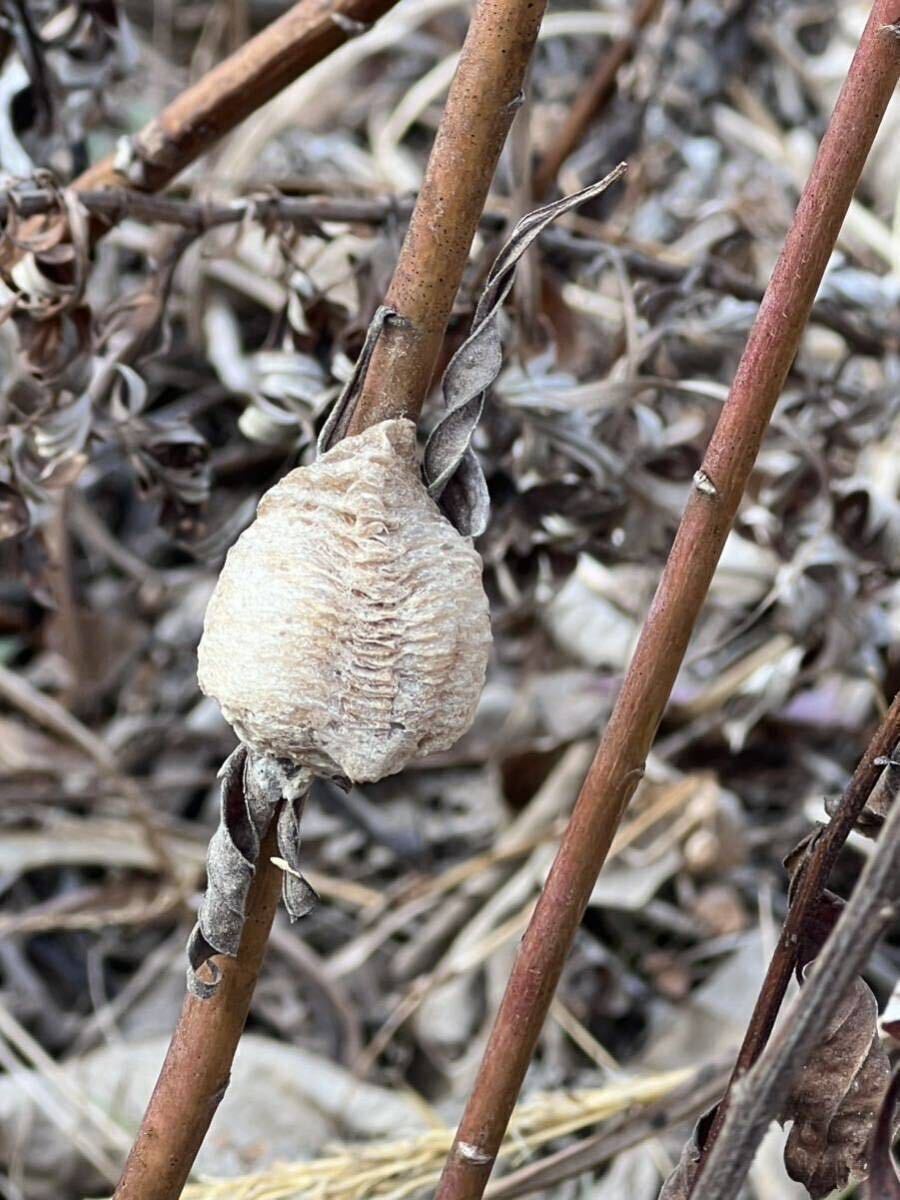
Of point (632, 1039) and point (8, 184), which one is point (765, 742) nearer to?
point (632, 1039)

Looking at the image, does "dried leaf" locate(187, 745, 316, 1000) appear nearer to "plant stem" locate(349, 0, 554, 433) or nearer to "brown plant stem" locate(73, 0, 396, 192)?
"plant stem" locate(349, 0, 554, 433)

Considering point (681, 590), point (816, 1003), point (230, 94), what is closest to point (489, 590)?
point (230, 94)

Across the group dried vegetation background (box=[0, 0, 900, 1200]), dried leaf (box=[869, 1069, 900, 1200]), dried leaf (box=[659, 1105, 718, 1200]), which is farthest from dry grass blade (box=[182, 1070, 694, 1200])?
dried leaf (box=[869, 1069, 900, 1200])

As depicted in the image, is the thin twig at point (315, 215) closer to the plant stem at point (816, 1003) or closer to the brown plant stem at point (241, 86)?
the brown plant stem at point (241, 86)

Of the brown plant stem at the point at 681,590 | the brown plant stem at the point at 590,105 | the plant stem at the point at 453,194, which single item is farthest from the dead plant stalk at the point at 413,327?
the brown plant stem at the point at 590,105

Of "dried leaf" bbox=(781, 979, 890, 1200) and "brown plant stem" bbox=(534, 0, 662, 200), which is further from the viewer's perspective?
"brown plant stem" bbox=(534, 0, 662, 200)

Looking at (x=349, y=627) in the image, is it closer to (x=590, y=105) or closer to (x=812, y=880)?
(x=812, y=880)
